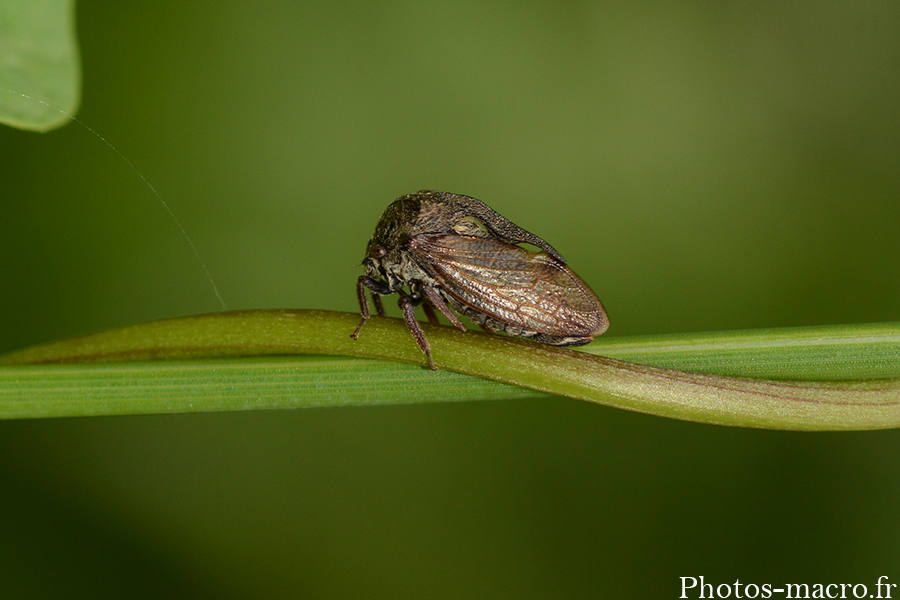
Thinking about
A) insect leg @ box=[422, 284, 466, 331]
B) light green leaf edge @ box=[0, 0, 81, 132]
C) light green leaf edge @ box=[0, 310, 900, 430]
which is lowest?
light green leaf edge @ box=[0, 310, 900, 430]

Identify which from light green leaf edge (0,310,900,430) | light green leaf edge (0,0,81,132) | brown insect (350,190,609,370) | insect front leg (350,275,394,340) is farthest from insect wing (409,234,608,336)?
light green leaf edge (0,0,81,132)

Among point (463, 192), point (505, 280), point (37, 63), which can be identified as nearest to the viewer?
point (37, 63)

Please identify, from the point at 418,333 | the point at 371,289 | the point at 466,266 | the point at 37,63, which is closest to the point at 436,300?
the point at 466,266

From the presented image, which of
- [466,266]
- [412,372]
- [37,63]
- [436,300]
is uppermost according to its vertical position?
[37,63]

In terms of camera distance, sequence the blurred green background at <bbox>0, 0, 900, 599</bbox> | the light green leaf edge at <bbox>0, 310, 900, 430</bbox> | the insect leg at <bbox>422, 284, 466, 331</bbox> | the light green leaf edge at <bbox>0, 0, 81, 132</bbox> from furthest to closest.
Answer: the blurred green background at <bbox>0, 0, 900, 599</bbox> → the insect leg at <bbox>422, 284, 466, 331</bbox> → the light green leaf edge at <bbox>0, 310, 900, 430</bbox> → the light green leaf edge at <bbox>0, 0, 81, 132</bbox>

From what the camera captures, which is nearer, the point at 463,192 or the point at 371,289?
the point at 371,289

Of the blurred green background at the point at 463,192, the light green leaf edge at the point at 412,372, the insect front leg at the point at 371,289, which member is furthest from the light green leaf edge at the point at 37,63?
the blurred green background at the point at 463,192

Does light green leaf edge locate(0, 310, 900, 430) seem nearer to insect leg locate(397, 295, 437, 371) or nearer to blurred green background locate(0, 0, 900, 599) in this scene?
insect leg locate(397, 295, 437, 371)

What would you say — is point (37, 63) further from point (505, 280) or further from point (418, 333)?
point (505, 280)
